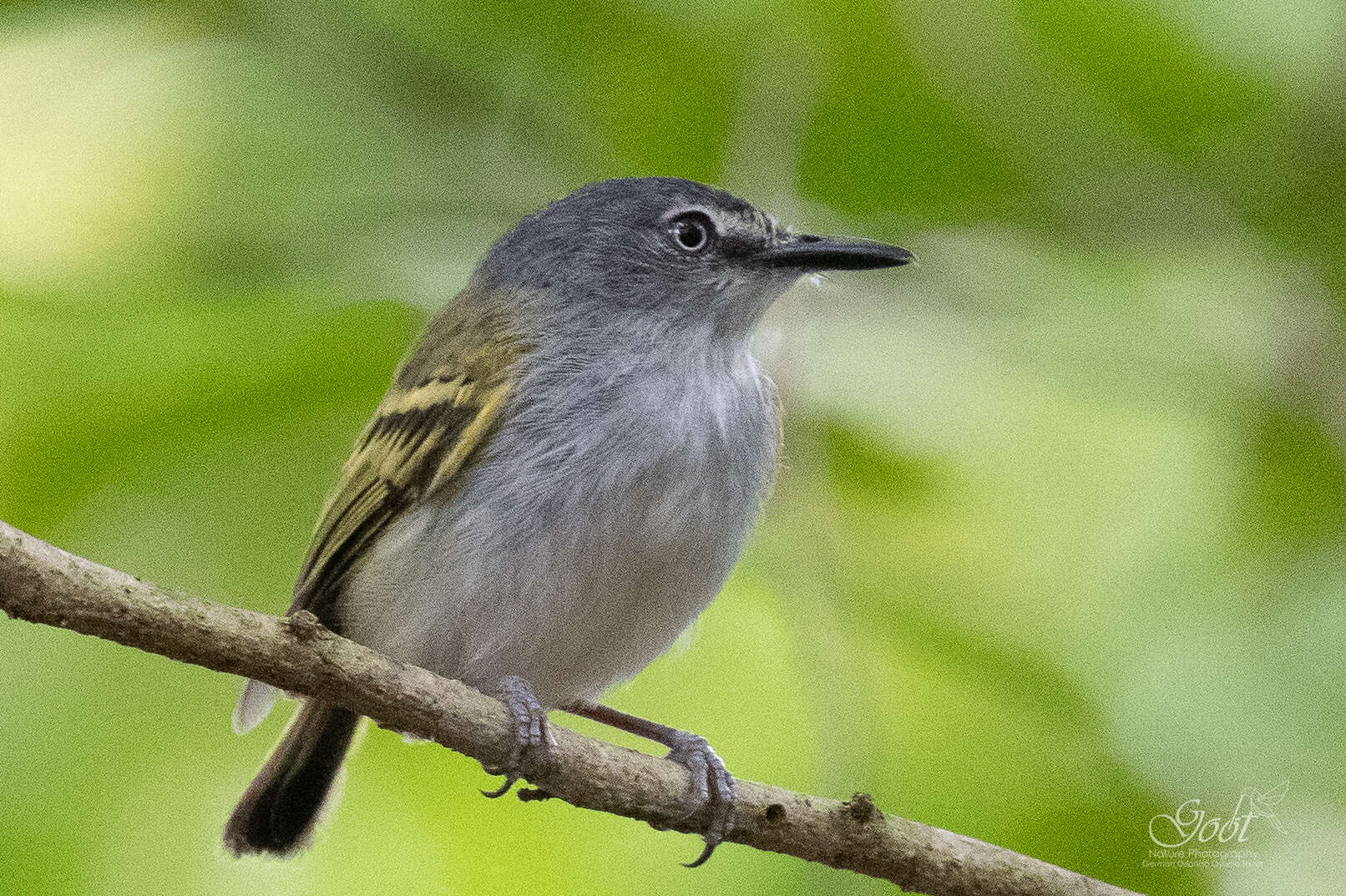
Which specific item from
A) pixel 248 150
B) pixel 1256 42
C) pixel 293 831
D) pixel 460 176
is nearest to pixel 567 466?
pixel 460 176

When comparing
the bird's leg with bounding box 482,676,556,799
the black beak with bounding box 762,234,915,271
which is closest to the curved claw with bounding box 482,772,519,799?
the bird's leg with bounding box 482,676,556,799

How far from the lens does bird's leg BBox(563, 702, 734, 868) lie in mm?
2174

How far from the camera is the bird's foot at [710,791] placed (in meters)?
2.17

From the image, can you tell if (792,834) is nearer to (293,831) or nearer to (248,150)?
(293,831)

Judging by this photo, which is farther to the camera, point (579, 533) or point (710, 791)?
point (579, 533)

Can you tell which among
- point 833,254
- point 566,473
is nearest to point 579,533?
point 566,473

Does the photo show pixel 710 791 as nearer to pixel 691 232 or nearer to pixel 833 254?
pixel 833 254

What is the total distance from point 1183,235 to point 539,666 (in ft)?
4.75

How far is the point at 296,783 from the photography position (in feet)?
9.46

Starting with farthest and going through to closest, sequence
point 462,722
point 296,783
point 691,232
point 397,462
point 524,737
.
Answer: point 296,783, point 691,232, point 397,462, point 524,737, point 462,722

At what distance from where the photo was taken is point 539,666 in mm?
2586

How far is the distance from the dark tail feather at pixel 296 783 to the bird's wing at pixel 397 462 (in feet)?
1.03

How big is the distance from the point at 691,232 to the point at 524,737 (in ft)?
3.91

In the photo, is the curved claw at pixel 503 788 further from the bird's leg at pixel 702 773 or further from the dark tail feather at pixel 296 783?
the dark tail feather at pixel 296 783
